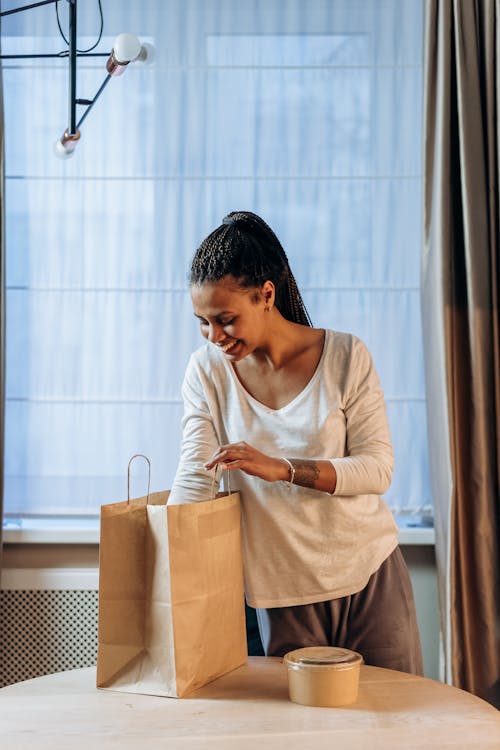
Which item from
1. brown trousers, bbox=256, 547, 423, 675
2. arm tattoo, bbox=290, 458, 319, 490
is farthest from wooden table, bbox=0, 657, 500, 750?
arm tattoo, bbox=290, 458, 319, 490

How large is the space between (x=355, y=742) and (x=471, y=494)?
1.44m

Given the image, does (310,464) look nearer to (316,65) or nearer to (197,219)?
(197,219)

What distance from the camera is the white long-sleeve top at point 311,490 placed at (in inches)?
60.1

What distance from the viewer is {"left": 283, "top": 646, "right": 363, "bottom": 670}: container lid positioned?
121 centimetres

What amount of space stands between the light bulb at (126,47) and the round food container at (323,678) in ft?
3.32

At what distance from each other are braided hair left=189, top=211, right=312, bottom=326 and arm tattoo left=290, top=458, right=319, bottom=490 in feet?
1.08

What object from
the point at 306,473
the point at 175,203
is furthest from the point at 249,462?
the point at 175,203

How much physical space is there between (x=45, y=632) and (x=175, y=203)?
4.28 ft

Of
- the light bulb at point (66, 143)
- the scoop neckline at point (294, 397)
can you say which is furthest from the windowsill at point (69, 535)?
the light bulb at point (66, 143)

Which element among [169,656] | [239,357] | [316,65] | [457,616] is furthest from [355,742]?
[316,65]

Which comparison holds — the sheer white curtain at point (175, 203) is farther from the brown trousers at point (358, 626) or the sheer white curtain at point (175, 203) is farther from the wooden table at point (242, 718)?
the wooden table at point (242, 718)

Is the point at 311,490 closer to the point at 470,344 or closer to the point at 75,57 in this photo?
the point at 75,57

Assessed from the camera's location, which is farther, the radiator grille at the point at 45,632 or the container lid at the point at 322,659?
the radiator grille at the point at 45,632

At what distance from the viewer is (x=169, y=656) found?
4.19 ft
